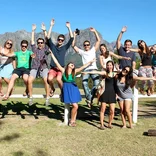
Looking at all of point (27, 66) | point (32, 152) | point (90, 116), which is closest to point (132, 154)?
point (32, 152)

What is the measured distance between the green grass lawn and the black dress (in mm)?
832

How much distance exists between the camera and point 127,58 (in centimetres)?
820

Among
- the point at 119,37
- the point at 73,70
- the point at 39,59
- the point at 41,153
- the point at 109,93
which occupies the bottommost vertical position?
the point at 41,153

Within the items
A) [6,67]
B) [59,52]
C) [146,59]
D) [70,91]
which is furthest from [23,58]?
[146,59]

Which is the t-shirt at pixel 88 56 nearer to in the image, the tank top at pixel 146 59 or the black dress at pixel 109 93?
the black dress at pixel 109 93

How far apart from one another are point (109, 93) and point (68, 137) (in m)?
1.71

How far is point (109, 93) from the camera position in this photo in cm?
762

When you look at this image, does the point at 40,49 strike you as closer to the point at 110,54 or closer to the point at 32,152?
the point at 110,54

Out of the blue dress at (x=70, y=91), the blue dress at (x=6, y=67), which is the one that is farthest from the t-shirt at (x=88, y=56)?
the blue dress at (x=6, y=67)

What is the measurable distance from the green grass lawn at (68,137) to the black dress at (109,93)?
0.83 m

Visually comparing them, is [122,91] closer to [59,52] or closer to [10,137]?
[59,52]

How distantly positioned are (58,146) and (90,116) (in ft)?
10.3

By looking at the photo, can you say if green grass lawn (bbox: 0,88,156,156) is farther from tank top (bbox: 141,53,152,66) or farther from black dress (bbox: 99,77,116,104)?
tank top (bbox: 141,53,152,66)

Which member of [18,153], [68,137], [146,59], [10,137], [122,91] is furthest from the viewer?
[146,59]
